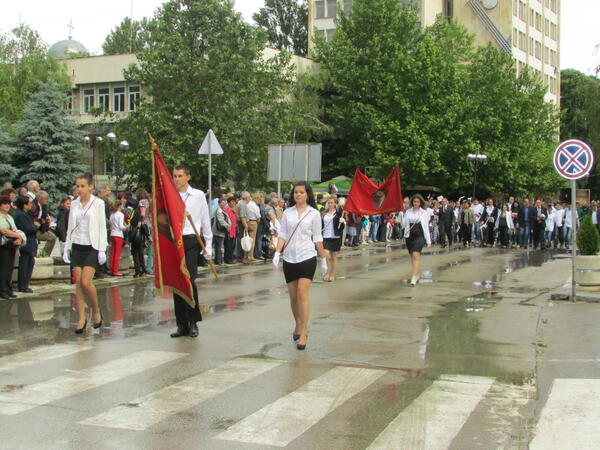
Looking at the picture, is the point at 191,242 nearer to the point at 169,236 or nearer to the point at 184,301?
the point at 169,236

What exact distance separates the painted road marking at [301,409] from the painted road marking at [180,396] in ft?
1.99

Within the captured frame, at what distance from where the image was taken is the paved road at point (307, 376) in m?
5.75

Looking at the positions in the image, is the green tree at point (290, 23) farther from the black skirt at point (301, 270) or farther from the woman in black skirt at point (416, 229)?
the black skirt at point (301, 270)

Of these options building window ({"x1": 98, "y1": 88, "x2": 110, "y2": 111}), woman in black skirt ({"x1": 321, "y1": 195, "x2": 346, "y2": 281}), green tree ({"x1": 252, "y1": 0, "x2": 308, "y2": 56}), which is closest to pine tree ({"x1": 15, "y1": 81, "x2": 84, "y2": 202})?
building window ({"x1": 98, "y1": 88, "x2": 110, "y2": 111})

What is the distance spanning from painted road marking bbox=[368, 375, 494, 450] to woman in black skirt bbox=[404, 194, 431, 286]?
8.60 m

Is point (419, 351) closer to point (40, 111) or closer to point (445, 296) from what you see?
point (445, 296)

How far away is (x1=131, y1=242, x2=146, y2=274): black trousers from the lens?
16.9 meters

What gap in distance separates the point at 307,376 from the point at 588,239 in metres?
9.32

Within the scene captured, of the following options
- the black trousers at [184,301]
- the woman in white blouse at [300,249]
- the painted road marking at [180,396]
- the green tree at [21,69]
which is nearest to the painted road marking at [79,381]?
the painted road marking at [180,396]

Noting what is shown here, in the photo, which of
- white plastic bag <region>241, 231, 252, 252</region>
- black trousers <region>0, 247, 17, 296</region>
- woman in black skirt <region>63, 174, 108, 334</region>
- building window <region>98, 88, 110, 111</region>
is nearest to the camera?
woman in black skirt <region>63, 174, 108, 334</region>

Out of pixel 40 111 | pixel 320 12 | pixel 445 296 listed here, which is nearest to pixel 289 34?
pixel 320 12

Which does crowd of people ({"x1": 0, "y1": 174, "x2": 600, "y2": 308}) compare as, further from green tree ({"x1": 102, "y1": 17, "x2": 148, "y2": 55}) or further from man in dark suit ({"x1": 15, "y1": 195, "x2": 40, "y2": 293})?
green tree ({"x1": 102, "y1": 17, "x2": 148, "y2": 55})

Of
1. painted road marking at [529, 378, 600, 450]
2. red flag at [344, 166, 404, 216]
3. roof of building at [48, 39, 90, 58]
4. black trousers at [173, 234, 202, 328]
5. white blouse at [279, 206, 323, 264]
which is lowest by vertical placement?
painted road marking at [529, 378, 600, 450]

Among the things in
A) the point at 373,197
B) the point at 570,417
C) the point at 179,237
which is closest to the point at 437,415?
the point at 570,417
